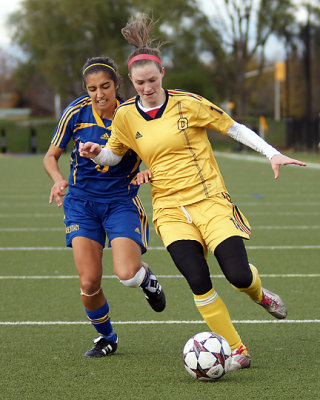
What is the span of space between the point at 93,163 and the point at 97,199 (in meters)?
0.27

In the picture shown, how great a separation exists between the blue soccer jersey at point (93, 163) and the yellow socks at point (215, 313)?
1095 millimetres

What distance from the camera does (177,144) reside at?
16.5 feet

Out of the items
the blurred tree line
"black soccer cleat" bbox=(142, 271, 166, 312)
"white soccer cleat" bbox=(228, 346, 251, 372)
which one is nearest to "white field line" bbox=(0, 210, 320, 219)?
"black soccer cleat" bbox=(142, 271, 166, 312)

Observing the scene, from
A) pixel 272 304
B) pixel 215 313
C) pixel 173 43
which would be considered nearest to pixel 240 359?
pixel 215 313

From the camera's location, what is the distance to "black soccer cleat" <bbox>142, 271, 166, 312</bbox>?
5812 mm

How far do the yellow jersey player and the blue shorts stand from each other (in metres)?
0.36

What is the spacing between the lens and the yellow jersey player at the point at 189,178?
4.87 meters

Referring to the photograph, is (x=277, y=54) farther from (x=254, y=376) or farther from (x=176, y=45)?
(x=254, y=376)

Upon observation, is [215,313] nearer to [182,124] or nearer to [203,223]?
→ [203,223]

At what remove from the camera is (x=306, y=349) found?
5383 millimetres

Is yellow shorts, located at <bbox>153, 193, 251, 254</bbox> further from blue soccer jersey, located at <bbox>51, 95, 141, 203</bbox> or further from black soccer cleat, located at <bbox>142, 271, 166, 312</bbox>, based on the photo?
black soccer cleat, located at <bbox>142, 271, 166, 312</bbox>

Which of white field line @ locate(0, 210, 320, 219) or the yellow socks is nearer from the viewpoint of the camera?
the yellow socks

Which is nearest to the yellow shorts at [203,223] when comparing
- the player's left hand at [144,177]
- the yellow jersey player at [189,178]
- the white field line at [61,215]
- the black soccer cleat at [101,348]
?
the yellow jersey player at [189,178]

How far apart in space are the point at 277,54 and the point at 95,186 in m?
72.5
